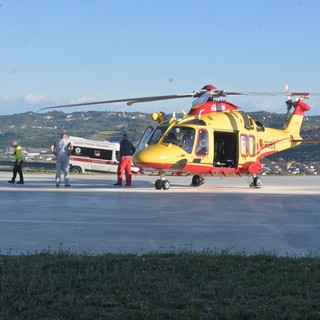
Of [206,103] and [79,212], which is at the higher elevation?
[206,103]

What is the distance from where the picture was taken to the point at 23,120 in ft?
567

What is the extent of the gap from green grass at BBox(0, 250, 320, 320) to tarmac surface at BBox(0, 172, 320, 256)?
0.93 metres

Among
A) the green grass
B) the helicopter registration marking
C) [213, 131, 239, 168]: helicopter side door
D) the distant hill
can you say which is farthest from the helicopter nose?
the distant hill

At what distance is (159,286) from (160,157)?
14.8m

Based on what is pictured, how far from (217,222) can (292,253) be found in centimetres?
358

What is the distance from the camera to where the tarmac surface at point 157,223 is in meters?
10.0

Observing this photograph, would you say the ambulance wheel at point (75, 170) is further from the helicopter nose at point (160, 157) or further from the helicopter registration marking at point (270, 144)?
the helicopter nose at point (160, 157)

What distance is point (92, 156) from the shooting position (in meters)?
48.2

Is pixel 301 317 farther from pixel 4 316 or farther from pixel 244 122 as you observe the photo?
pixel 244 122

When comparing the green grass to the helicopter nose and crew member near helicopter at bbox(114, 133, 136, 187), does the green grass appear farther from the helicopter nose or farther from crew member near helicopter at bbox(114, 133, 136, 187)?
crew member near helicopter at bbox(114, 133, 136, 187)

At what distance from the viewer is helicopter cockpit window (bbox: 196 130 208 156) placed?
75.2 ft

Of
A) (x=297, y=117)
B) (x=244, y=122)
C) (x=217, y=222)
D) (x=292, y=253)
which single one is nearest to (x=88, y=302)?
(x=292, y=253)

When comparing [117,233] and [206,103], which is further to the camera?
[206,103]

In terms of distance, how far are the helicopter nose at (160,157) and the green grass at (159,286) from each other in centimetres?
1297
